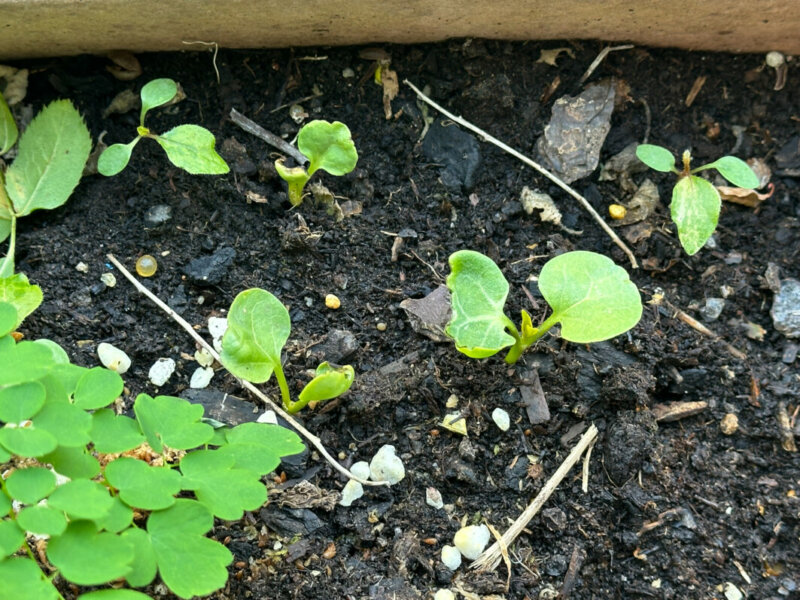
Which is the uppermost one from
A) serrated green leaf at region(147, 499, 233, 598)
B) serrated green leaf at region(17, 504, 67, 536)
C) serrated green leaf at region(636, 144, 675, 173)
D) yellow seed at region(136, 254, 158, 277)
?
serrated green leaf at region(636, 144, 675, 173)

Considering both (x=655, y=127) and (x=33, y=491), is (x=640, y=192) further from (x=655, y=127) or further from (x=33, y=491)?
(x=33, y=491)

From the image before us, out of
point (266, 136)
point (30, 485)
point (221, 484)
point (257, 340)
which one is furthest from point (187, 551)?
point (266, 136)

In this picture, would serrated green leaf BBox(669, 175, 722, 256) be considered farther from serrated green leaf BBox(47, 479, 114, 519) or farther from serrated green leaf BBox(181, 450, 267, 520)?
serrated green leaf BBox(47, 479, 114, 519)

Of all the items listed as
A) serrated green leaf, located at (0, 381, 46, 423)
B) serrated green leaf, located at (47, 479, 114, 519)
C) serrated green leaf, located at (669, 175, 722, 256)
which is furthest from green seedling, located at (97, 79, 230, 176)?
serrated green leaf, located at (669, 175, 722, 256)

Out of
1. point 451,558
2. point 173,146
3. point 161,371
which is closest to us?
point 451,558

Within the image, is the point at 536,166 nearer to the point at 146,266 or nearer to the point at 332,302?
the point at 332,302

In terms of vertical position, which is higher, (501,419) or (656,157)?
(656,157)

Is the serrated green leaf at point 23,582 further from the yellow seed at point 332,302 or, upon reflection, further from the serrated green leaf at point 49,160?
the serrated green leaf at point 49,160
